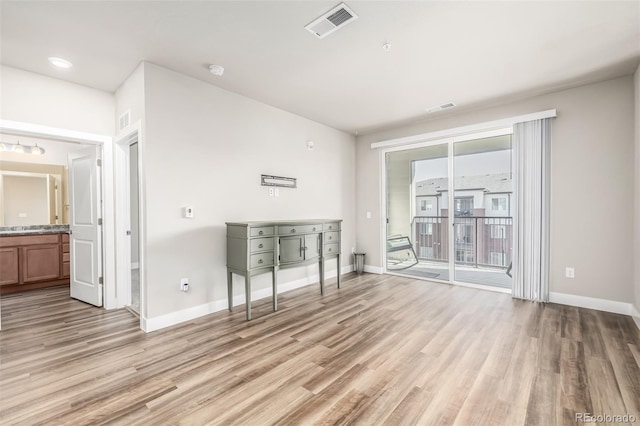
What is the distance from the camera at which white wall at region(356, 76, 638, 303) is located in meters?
3.16

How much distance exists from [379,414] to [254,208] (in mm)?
2758

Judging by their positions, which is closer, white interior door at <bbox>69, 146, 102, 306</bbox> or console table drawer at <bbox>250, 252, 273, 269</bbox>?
console table drawer at <bbox>250, 252, 273, 269</bbox>

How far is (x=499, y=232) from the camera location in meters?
4.24

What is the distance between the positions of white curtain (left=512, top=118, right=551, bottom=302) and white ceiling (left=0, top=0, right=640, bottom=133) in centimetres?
57

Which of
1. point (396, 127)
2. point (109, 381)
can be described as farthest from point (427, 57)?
point (109, 381)

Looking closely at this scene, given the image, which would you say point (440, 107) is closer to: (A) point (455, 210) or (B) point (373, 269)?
(A) point (455, 210)

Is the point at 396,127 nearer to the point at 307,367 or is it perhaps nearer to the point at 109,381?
the point at 307,367

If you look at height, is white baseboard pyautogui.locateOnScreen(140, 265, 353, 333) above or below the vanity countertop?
below

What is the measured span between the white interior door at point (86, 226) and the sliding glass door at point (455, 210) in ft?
14.8

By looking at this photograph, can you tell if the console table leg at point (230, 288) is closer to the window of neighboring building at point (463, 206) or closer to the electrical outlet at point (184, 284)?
the electrical outlet at point (184, 284)

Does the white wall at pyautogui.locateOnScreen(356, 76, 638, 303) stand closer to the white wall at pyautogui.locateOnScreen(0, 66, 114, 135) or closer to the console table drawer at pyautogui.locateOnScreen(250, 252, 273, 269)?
the console table drawer at pyautogui.locateOnScreen(250, 252, 273, 269)

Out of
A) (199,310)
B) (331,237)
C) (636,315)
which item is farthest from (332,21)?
(636,315)

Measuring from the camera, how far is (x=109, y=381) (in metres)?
1.97

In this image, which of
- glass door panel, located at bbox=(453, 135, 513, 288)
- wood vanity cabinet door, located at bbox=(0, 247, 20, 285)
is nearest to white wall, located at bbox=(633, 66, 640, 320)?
glass door panel, located at bbox=(453, 135, 513, 288)
